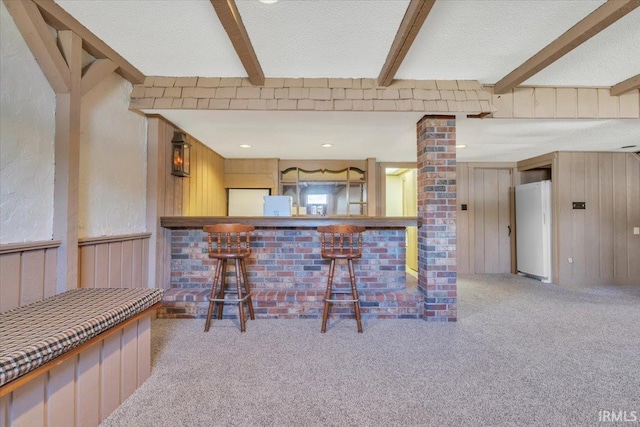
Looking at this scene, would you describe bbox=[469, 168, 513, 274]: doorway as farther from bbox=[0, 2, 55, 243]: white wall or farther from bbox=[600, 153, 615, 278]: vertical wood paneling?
bbox=[0, 2, 55, 243]: white wall

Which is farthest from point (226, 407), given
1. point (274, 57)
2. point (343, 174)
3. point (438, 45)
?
point (343, 174)

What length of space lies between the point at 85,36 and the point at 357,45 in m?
1.87

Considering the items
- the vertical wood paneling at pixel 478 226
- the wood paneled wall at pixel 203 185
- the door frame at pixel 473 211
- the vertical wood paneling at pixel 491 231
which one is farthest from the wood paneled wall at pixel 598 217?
the wood paneled wall at pixel 203 185

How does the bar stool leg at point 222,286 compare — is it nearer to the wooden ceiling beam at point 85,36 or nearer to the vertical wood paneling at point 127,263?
the vertical wood paneling at point 127,263

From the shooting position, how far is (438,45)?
2145 mm

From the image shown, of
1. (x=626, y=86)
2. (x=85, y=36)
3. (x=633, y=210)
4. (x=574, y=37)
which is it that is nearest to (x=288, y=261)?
(x=85, y=36)

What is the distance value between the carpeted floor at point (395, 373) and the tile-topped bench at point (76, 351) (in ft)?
0.53

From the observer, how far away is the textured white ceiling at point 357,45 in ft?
5.82

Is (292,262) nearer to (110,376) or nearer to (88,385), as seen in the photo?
(110,376)

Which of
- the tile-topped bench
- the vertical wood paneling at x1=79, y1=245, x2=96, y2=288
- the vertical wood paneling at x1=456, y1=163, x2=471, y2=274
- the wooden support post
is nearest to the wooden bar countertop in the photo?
the vertical wood paneling at x1=79, y1=245, x2=96, y2=288

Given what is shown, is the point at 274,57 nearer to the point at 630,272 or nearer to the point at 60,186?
the point at 60,186

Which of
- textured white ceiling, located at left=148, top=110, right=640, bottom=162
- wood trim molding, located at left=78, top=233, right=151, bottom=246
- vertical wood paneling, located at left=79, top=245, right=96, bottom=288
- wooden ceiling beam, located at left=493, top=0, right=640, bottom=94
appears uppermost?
wooden ceiling beam, located at left=493, top=0, right=640, bottom=94

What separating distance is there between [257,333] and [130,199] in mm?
1649

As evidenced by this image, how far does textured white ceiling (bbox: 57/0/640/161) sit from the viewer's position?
1774mm
